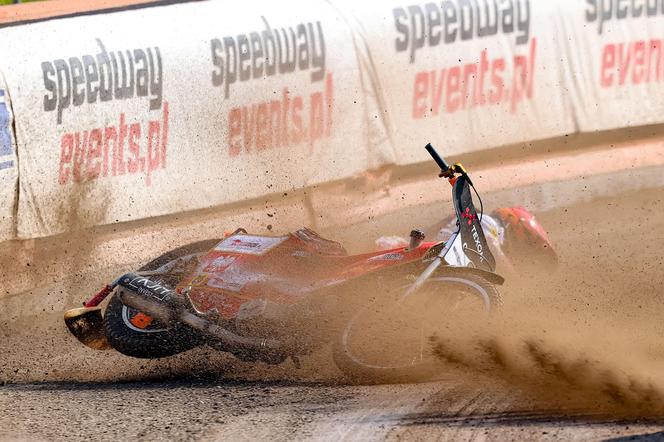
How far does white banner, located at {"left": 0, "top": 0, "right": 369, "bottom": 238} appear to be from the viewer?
934 cm

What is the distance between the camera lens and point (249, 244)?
7.70m

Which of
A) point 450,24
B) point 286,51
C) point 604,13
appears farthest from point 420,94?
point 604,13

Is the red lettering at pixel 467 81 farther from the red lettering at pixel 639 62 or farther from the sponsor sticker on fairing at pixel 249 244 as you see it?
the sponsor sticker on fairing at pixel 249 244

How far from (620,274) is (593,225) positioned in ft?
5.66

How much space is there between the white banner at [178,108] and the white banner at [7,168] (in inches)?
2.8

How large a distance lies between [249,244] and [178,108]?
2758 millimetres

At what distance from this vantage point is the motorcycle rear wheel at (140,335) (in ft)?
24.0

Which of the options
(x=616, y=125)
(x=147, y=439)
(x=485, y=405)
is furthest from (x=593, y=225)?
(x=147, y=439)

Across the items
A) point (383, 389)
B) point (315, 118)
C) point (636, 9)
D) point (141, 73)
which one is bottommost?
point (383, 389)

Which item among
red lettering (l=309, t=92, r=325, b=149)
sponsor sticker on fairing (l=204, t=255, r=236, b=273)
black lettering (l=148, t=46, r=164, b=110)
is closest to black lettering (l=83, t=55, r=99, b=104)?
black lettering (l=148, t=46, r=164, b=110)

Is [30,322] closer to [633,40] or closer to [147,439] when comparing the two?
[147,439]

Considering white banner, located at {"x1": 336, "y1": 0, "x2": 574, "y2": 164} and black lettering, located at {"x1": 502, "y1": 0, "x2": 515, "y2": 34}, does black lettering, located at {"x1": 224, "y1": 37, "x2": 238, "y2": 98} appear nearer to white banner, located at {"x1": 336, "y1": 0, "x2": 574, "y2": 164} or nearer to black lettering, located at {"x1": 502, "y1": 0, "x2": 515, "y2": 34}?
white banner, located at {"x1": 336, "y1": 0, "x2": 574, "y2": 164}

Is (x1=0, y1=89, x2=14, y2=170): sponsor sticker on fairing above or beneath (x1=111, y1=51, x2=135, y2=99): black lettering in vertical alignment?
beneath

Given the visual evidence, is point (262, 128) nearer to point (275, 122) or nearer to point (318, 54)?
point (275, 122)
